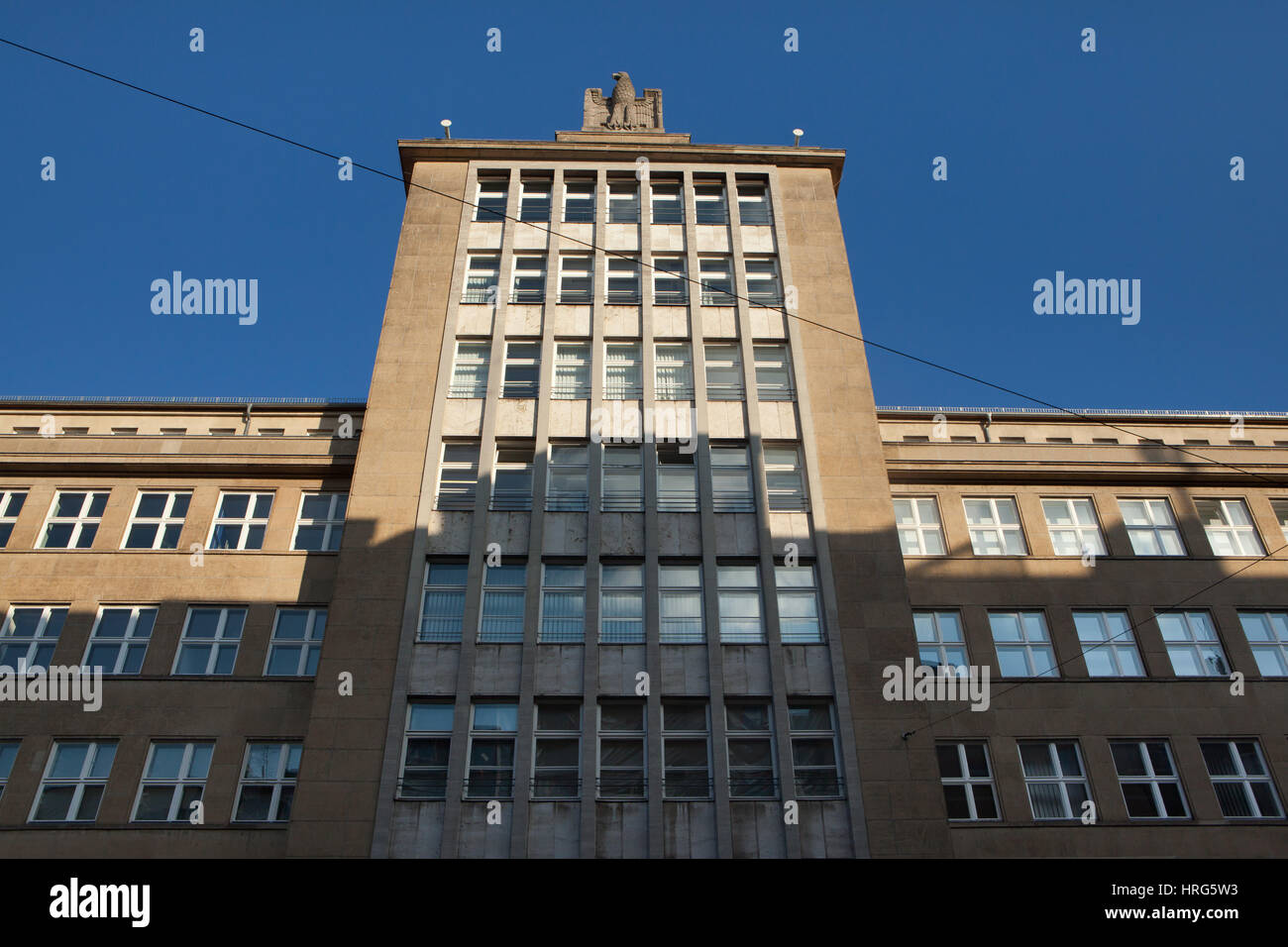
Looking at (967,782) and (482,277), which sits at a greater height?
(482,277)

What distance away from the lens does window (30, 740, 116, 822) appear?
20.7 m

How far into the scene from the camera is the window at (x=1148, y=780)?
2169cm

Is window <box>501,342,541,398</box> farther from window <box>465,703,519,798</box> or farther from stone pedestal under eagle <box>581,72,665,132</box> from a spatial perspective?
stone pedestal under eagle <box>581,72,665,132</box>

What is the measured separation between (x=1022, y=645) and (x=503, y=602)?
11.9 m

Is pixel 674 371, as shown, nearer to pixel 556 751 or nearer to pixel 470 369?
pixel 470 369

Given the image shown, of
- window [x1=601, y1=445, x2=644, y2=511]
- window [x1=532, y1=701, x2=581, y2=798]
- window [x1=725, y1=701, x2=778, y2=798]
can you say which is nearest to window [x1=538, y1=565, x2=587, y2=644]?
window [x1=532, y1=701, x2=581, y2=798]

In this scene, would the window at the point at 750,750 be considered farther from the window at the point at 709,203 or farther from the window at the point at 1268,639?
the window at the point at 709,203

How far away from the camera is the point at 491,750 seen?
20.2 metres

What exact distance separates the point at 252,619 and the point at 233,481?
4.17 meters

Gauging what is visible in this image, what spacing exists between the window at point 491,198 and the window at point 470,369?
17.2 ft

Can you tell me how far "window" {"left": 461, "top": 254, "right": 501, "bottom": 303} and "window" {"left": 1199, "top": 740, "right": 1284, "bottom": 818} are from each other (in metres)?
20.4

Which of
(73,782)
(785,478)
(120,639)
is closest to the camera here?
(73,782)

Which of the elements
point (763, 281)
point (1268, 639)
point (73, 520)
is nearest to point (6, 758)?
point (73, 520)
